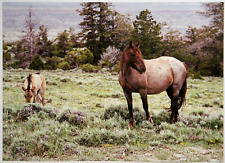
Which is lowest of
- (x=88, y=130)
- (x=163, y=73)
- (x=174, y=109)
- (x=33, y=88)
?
(x=88, y=130)

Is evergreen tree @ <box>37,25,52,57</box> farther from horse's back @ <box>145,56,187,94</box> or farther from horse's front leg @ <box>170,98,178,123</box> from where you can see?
horse's front leg @ <box>170,98,178,123</box>

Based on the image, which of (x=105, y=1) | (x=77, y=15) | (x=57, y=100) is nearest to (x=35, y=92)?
(x=57, y=100)

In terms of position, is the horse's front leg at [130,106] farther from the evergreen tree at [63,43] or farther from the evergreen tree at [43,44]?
the evergreen tree at [43,44]

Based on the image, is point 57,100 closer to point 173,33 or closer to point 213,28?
point 173,33

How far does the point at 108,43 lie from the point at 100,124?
1.95m

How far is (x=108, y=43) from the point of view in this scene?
5.37 m

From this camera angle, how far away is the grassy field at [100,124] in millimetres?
4148

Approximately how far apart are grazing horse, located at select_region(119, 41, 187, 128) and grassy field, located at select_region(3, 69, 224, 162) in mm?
225

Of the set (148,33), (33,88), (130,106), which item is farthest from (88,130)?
(148,33)

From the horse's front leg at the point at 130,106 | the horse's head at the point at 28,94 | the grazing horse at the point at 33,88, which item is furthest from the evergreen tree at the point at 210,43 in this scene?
the horse's head at the point at 28,94

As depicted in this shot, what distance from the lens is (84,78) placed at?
17.6 feet

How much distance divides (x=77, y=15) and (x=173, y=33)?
7.66ft

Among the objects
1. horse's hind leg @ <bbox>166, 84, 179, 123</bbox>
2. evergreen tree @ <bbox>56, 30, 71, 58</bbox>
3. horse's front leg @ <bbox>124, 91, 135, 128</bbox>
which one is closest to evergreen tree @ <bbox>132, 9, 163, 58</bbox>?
horse's hind leg @ <bbox>166, 84, 179, 123</bbox>

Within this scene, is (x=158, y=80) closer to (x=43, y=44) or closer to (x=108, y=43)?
(x=108, y=43)
